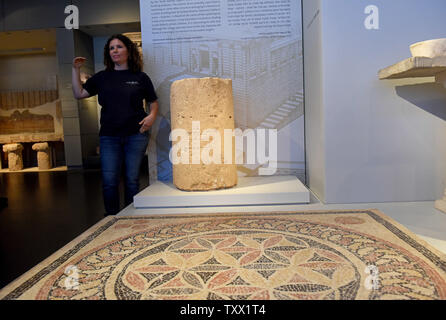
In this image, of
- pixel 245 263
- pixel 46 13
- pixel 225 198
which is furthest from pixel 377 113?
pixel 46 13

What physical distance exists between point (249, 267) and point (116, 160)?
212 centimetres

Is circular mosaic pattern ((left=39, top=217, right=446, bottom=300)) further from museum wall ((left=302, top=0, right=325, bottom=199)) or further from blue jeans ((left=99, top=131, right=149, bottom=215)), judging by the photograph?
museum wall ((left=302, top=0, right=325, bottom=199))

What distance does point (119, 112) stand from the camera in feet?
12.2

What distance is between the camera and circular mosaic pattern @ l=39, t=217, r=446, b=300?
5.98 ft

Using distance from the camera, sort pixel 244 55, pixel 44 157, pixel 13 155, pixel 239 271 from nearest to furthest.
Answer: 1. pixel 239 271
2. pixel 244 55
3. pixel 13 155
4. pixel 44 157

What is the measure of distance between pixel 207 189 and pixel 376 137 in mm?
1725

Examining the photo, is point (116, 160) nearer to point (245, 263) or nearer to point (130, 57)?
point (130, 57)

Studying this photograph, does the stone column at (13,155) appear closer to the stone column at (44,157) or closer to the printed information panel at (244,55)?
the stone column at (44,157)

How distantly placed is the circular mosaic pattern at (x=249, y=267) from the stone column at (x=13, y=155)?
7826 mm

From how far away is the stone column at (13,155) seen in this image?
9.23m

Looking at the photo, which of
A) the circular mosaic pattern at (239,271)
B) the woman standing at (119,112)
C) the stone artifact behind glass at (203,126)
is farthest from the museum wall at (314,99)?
the woman standing at (119,112)

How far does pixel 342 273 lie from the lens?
2.01 m

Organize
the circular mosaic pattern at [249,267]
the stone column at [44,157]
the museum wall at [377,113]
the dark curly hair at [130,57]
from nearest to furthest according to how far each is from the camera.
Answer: the circular mosaic pattern at [249,267], the museum wall at [377,113], the dark curly hair at [130,57], the stone column at [44,157]
